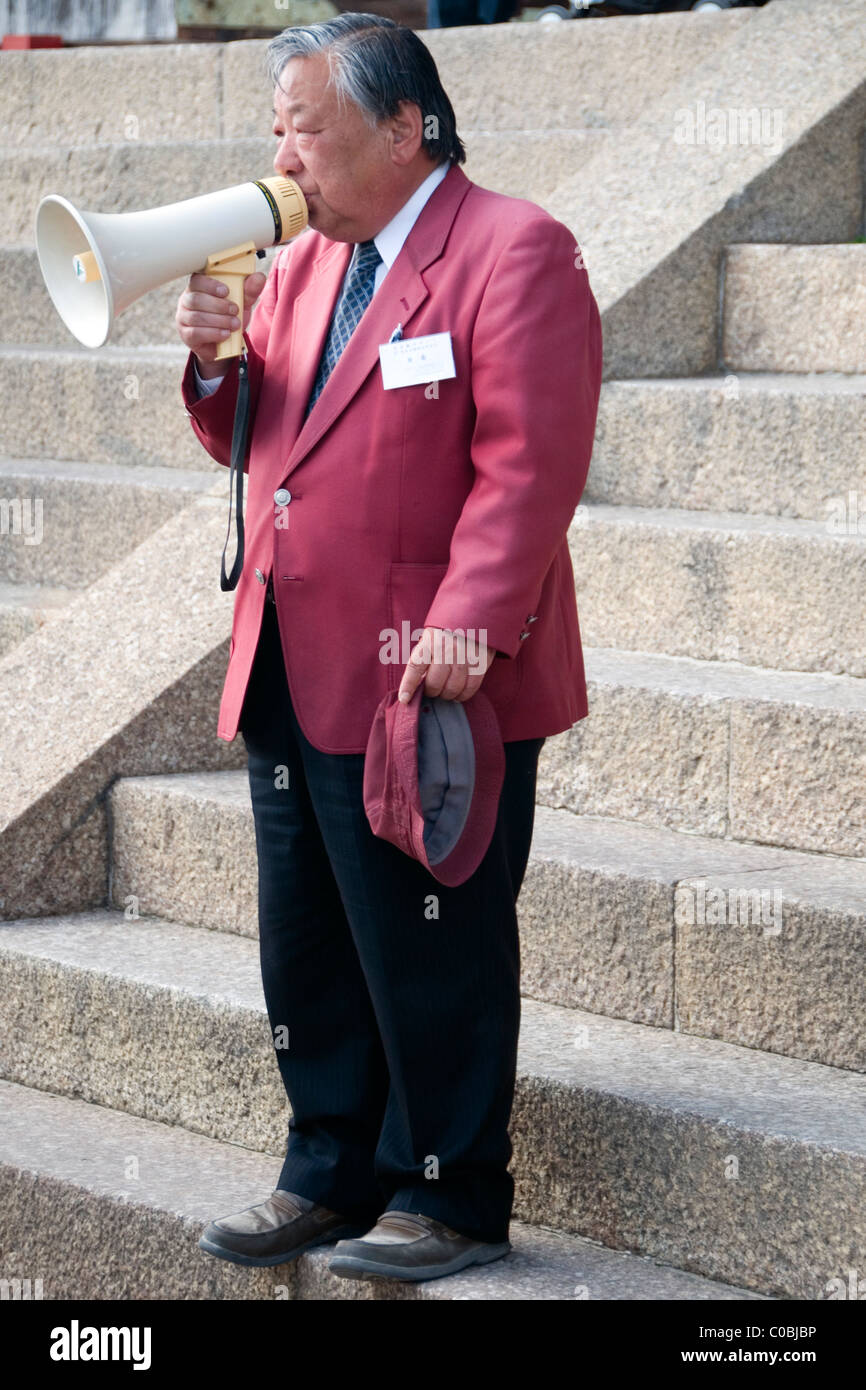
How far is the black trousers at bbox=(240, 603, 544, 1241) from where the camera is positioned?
293 cm

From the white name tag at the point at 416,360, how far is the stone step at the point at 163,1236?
54.6 inches

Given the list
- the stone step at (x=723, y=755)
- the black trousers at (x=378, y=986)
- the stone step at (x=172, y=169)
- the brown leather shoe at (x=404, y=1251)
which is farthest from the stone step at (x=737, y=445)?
the brown leather shoe at (x=404, y=1251)

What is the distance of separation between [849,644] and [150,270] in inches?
68.9

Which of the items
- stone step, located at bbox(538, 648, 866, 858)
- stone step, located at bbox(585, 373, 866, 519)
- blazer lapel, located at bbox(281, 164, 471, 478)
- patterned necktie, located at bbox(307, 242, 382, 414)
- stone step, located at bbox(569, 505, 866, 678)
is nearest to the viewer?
blazer lapel, located at bbox(281, 164, 471, 478)

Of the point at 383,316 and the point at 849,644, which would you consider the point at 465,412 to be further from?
the point at 849,644

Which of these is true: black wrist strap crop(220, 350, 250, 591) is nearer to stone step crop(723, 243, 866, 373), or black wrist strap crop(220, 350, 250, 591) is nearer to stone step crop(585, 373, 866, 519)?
stone step crop(585, 373, 866, 519)

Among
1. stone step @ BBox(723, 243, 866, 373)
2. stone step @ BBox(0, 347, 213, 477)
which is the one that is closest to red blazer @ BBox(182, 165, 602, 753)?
stone step @ BBox(723, 243, 866, 373)

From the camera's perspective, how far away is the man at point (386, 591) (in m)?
2.72

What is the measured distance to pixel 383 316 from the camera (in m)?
2.82

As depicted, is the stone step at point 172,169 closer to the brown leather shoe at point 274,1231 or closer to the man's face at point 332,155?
the man's face at point 332,155

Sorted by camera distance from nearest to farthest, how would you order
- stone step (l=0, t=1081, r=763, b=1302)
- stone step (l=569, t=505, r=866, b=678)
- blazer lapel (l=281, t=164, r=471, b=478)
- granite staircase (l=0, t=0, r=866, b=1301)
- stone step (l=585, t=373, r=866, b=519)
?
blazer lapel (l=281, t=164, r=471, b=478)
stone step (l=0, t=1081, r=763, b=1302)
granite staircase (l=0, t=0, r=866, b=1301)
stone step (l=569, t=505, r=866, b=678)
stone step (l=585, t=373, r=866, b=519)

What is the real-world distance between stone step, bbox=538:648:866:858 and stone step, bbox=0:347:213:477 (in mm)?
2086

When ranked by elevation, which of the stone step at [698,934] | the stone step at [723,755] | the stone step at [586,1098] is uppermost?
the stone step at [723,755]
